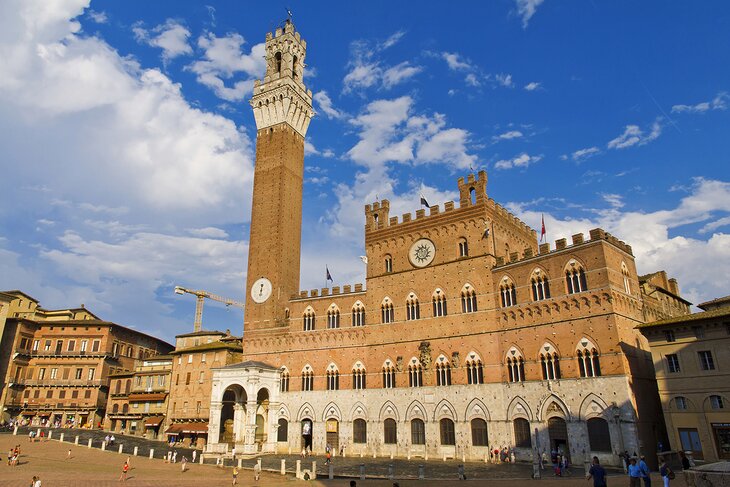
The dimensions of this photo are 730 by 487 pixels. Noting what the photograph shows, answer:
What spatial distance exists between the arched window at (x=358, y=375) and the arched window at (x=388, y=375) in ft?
6.84

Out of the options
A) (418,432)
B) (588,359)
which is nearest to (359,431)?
(418,432)

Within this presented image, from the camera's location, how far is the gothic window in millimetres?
48031

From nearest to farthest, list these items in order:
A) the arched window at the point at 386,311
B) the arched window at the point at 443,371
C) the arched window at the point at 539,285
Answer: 1. the arched window at the point at 539,285
2. the arched window at the point at 443,371
3. the arched window at the point at 386,311

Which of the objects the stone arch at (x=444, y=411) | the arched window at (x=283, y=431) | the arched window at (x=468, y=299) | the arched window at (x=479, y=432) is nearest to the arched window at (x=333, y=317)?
the arched window at (x=283, y=431)

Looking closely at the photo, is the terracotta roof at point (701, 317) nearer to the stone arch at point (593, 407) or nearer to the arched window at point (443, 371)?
the stone arch at point (593, 407)

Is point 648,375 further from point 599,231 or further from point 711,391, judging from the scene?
point 599,231

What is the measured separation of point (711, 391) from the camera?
97.4 ft

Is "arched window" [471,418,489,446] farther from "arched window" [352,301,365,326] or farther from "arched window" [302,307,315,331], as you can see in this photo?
"arched window" [302,307,315,331]

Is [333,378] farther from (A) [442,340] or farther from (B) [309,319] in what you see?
(A) [442,340]

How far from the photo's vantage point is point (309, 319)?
48.2 meters

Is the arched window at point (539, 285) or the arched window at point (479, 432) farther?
the arched window at point (479, 432)

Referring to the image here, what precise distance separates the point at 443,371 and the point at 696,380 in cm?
1660

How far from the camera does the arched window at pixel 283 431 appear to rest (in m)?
45.5

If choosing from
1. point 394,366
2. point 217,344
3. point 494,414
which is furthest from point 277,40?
point 494,414
